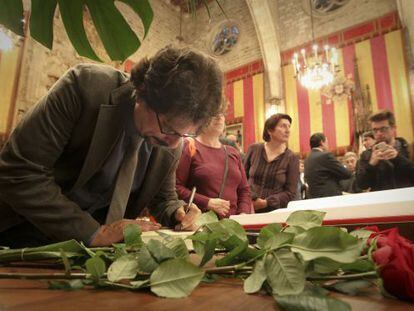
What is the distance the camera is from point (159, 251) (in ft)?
1.23

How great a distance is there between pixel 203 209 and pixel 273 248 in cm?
151

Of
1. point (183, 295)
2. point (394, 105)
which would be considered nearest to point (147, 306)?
point (183, 295)

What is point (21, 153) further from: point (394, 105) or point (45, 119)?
point (394, 105)

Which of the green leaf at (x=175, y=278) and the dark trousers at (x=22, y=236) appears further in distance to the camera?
the dark trousers at (x=22, y=236)

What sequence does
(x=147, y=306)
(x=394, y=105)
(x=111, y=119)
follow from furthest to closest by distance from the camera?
1. (x=394, y=105)
2. (x=111, y=119)
3. (x=147, y=306)

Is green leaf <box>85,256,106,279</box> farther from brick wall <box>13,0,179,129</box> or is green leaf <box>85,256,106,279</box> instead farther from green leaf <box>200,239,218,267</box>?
brick wall <box>13,0,179,129</box>

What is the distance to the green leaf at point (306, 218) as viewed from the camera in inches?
17.7

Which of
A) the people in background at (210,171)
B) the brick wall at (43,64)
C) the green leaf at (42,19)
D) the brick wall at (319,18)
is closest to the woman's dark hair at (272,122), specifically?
the people in background at (210,171)

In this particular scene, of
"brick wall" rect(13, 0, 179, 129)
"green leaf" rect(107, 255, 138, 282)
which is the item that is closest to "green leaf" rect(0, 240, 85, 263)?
"green leaf" rect(107, 255, 138, 282)

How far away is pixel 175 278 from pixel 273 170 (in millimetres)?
2285

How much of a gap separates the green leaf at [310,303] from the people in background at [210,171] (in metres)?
1.56

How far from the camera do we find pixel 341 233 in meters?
0.34

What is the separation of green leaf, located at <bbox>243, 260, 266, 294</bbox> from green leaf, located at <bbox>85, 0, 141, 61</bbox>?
1.24 feet

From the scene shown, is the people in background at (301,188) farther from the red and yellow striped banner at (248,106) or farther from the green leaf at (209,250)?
the red and yellow striped banner at (248,106)
